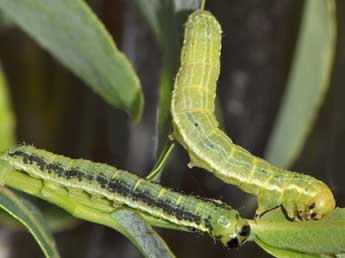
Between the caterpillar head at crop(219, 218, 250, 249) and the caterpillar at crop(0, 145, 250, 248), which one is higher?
the caterpillar at crop(0, 145, 250, 248)

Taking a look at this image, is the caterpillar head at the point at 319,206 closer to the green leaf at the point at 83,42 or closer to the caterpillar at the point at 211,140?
the caterpillar at the point at 211,140

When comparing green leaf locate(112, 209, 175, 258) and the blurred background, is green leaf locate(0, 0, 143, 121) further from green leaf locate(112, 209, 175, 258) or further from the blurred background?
the blurred background

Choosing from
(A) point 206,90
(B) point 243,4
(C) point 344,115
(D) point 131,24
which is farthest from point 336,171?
(A) point 206,90

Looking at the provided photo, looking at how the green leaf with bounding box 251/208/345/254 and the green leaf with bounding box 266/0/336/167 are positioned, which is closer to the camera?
the green leaf with bounding box 251/208/345/254

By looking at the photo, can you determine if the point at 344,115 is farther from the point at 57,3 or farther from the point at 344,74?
the point at 57,3

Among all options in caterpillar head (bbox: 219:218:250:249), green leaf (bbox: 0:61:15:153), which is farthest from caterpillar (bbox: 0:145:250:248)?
green leaf (bbox: 0:61:15:153)

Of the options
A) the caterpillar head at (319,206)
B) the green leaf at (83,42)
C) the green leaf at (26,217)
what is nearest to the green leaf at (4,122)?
the green leaf at (83,42)

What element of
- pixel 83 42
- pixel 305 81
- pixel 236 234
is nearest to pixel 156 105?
pixel 305 81
